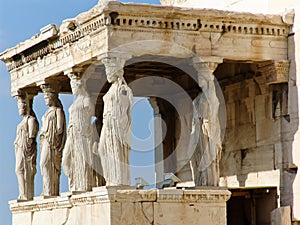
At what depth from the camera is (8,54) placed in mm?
16812

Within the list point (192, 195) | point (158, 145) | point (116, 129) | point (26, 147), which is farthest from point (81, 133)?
point (158, 145)

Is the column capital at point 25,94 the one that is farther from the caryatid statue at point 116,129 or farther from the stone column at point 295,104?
the stone column at point 295,104

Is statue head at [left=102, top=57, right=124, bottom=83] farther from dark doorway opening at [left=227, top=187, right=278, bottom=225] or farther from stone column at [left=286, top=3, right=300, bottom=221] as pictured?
dark doorway opening at [left=227, top=187, right=278, bottom=225]

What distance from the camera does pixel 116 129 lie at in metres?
13.4

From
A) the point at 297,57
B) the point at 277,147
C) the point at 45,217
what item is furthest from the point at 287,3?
the point at 45,217

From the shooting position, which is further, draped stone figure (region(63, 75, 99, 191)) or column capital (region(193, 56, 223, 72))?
draped stone figure (region(63, 75, 99, 191))

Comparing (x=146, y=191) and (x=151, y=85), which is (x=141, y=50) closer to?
(x=146, y=191)

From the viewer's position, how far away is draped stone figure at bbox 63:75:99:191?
1452cm

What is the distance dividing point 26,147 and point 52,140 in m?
0.95

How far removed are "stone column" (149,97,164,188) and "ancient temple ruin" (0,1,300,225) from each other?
1.08m

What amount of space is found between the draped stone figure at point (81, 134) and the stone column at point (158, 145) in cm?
326

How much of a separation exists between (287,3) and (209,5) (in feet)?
7.49

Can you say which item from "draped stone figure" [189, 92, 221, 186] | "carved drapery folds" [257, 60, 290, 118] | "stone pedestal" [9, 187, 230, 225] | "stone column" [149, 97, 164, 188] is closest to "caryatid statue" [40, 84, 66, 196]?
"stone pedestal" [9, 187, 230, 225]

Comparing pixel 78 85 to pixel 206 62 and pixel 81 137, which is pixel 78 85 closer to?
pixel 81 137
